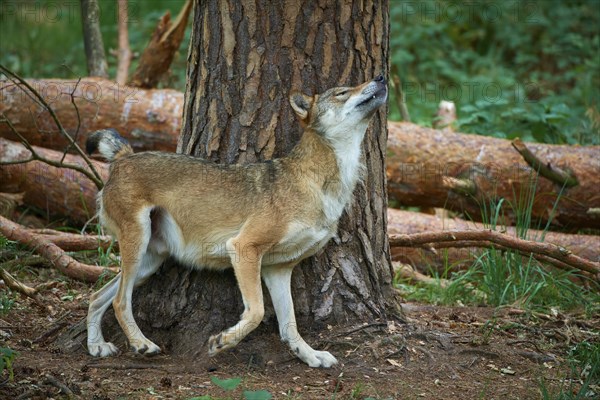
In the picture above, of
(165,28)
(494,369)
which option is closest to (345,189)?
(494,369)

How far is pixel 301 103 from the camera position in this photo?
5.07m

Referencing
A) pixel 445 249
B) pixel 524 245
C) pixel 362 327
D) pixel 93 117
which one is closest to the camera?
pixel 362 327

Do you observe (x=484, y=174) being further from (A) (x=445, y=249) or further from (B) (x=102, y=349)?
(B) (x=102, y=349)

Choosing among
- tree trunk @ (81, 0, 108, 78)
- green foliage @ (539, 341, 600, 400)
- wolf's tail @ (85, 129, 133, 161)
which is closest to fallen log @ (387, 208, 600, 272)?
green foliage @ (539, 341, 600, 400)

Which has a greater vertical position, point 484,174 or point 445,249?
point 484,174

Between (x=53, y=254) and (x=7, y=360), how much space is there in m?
2.14

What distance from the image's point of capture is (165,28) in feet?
31.4

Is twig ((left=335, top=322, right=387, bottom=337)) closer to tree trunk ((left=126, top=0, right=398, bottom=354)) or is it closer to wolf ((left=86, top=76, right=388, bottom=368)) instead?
tree trunk ((left=126, top=0, right=398, bottom=354))

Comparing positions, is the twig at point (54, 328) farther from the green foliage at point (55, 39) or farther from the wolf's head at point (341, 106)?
the green foliage at point (55, 39)

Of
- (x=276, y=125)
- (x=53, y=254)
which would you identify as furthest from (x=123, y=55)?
(x=276, y=125)

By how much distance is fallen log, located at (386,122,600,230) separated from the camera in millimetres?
8398

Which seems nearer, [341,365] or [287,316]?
[341,365]

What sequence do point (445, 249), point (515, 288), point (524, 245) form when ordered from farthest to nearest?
1. point (445, 249)
2. point (515, 288)
3. point (524, 245)

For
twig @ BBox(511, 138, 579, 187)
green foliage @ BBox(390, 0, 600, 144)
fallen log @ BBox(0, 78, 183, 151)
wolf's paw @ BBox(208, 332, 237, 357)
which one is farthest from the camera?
green foliage @ BBox(390, 0, 600, 144)
